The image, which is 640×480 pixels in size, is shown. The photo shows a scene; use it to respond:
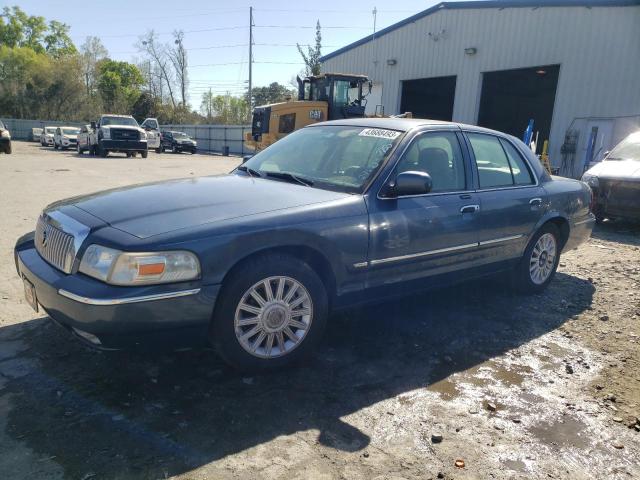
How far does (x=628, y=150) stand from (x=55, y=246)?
10186 millimetres

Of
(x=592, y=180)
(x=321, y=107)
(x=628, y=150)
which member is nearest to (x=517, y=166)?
(x=592, y=180)

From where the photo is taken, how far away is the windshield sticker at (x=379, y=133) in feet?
13.0

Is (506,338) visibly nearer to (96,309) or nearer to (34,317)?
(96,309)

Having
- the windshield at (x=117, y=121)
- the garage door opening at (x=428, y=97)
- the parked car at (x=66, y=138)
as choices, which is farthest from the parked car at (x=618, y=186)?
the parked car at (x=66, y=138)

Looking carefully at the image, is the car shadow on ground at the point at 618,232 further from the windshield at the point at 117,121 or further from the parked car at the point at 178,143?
the parked car at the point at 178,143

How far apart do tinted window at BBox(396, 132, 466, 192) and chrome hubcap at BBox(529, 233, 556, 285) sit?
140cm

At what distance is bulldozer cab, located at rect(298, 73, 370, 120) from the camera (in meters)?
16.6

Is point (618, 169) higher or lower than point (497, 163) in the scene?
lower

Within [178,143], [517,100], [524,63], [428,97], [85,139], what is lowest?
[178,143]

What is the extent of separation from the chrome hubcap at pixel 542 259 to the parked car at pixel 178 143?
104 feet

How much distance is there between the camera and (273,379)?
3205mm

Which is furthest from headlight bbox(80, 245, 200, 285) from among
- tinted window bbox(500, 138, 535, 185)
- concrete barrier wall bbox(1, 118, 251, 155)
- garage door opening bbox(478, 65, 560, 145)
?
concrete barrier wall bbox(1, 118, 251, 155)

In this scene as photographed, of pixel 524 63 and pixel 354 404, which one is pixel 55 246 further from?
pixel 524 63

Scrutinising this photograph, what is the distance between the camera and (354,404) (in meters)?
2.98
